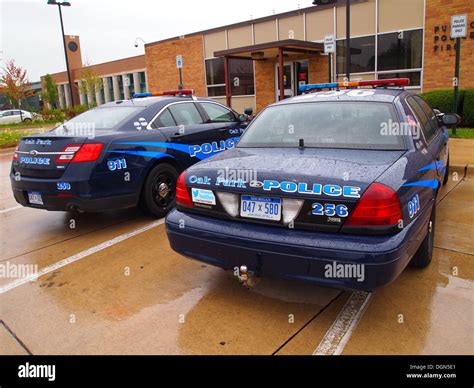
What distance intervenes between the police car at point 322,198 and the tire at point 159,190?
6.19ft

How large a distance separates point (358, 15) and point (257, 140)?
12727mm

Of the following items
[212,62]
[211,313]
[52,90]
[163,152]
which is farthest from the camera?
[52,90]

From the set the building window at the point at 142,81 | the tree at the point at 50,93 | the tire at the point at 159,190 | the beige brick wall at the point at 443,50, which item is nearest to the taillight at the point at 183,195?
the tire at the point at 159,190

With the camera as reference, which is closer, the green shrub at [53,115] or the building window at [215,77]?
the building window at [215,77]

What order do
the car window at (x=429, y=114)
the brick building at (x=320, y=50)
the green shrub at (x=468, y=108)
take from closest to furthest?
the car window at (x=429, y=114) < the green shrub at (x=468, y=108) < the brick building at (x=320, y=50)

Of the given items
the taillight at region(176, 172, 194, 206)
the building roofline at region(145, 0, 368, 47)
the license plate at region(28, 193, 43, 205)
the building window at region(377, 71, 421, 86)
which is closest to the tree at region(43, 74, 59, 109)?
the building roofline at region(145, 0, 368, 47)

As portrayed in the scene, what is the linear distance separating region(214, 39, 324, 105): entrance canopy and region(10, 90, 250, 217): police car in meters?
8.63

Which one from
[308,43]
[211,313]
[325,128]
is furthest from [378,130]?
[308,43]

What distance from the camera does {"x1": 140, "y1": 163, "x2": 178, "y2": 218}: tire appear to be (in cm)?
534

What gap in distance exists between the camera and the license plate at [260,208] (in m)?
2.84

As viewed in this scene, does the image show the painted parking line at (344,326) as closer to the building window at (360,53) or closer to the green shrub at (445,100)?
the green shrub at (445,100)

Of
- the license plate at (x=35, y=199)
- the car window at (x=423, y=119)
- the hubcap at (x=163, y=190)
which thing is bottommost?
the hubcap at (x=163, y=190)

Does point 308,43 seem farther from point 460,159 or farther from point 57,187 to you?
point 57,187
